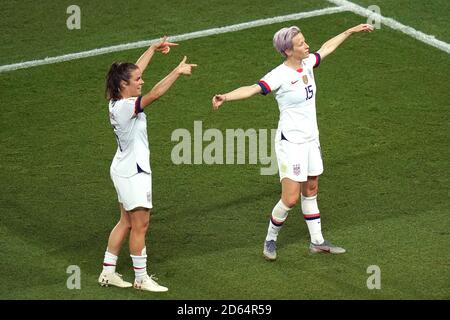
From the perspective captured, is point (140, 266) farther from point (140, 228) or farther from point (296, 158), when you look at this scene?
point (296, 158)

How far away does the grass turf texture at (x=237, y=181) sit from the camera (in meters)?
10.7

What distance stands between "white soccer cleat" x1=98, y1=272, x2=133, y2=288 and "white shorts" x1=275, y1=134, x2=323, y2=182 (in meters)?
Result: 1.77

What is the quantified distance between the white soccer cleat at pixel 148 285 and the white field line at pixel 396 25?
687 centimetres

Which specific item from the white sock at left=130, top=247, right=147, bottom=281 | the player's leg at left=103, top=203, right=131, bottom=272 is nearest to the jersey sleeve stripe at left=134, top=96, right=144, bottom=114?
Answer: the player's leg at left=103, top=203, right=131, bottom=272

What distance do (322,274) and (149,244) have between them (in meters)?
1.78

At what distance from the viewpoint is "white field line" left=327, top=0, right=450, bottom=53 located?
1596 centimetres

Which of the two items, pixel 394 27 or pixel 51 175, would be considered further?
pixel 394 27

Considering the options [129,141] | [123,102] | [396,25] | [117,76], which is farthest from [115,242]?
[396,25]

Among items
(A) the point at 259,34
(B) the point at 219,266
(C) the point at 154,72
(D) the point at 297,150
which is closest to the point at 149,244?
(B) the point at 219,266

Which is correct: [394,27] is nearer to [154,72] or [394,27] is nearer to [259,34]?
[259,34]

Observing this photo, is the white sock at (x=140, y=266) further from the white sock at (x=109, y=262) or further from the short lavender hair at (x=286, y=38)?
the short lavender hair at (x=286, y=38)

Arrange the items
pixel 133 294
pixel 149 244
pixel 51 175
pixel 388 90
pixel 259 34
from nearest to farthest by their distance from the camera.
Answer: pixel 133 294, pixel 149 244, pixel 51 175, pixel 388 90, pixel 259 34

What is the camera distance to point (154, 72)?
15.4 metres

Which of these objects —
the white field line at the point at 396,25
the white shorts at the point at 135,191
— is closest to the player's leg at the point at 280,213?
the white shorts at the point at 135,191
